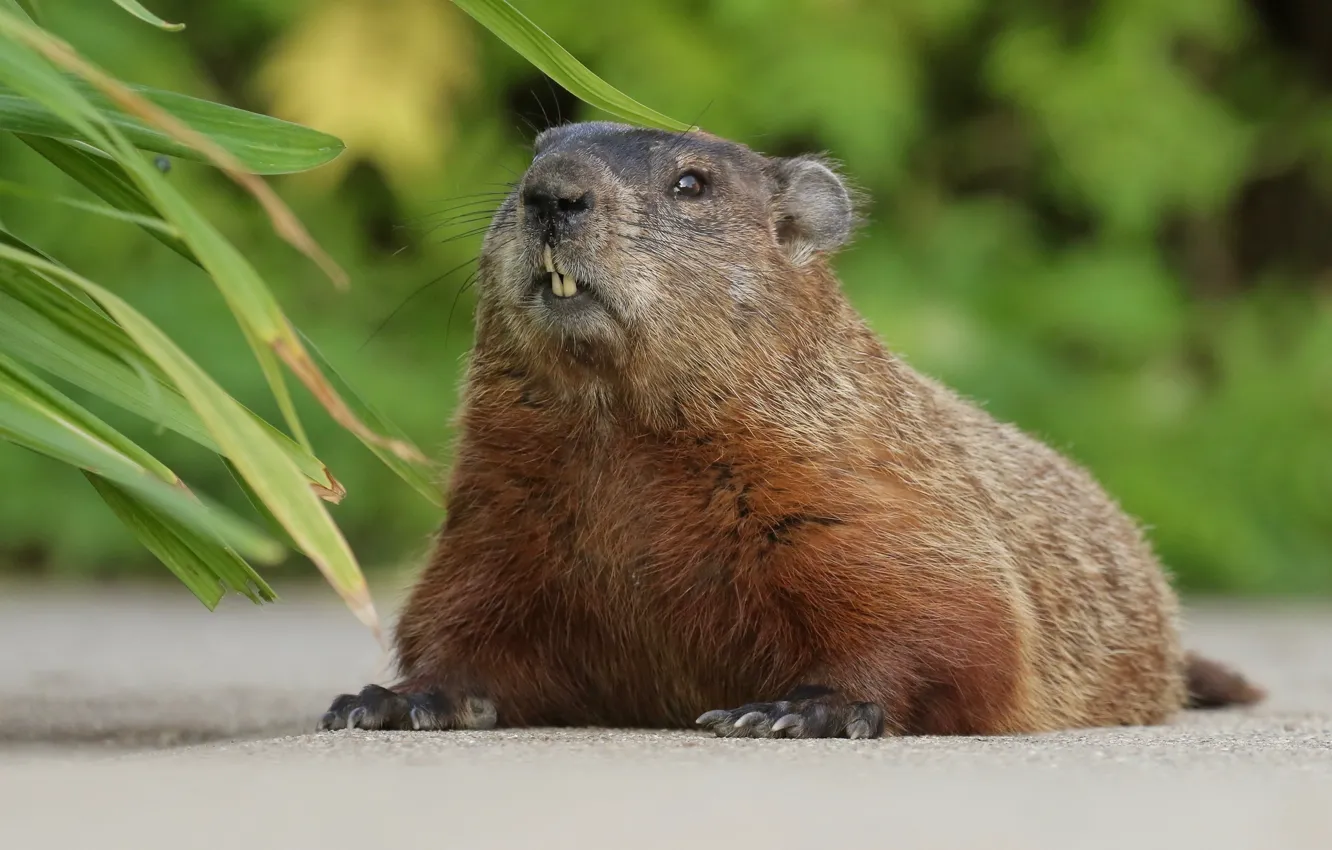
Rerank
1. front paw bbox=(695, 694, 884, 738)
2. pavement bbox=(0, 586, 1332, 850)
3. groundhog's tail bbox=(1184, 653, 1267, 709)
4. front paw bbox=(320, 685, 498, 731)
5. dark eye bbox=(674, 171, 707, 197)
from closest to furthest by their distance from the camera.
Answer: pavement bbox=(0, 586, 1332, 850) < front paw bbox=(695, 694, 884, 738) < front paw bbox=(320, 685, 498, 731) < dark eye bbox=(674, 171, 707, 197) < groundhog's tail bbox=(1184, 653, 1267, 709)

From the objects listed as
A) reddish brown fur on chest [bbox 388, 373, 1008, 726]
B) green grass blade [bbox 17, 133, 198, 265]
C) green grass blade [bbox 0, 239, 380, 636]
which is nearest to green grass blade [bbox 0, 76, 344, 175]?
green grass blade [bbox 17, 133, 198, 265]

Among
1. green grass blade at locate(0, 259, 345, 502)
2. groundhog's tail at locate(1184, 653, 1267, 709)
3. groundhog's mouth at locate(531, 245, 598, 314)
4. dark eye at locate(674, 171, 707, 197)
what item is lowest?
green grass blade at locate(0, 259, 345, 502)

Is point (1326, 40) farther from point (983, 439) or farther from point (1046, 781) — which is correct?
point (1046, 781)

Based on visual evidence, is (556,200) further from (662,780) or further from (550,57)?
(662,780)

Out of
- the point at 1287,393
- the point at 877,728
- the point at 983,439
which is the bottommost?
the point at 877,728

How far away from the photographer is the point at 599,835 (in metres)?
1.93

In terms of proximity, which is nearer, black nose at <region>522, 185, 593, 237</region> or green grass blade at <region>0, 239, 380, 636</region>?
green grass blade at <region>0, 239, 380, 636</region>

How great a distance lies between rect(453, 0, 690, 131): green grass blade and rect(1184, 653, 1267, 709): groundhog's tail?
2349 millimetres

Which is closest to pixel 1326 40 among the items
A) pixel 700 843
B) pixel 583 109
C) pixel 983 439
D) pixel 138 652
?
pixel 583 109

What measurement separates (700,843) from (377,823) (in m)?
0.37

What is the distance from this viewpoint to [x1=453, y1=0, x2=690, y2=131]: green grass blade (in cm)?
292

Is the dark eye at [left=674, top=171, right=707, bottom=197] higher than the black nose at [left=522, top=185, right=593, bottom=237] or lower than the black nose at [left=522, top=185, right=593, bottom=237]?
higher

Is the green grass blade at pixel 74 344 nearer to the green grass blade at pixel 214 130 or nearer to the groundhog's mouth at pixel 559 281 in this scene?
the green grass blade at pixel 214 130

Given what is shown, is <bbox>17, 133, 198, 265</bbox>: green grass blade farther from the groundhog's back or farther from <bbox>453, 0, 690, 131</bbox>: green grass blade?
the groundhog's back
